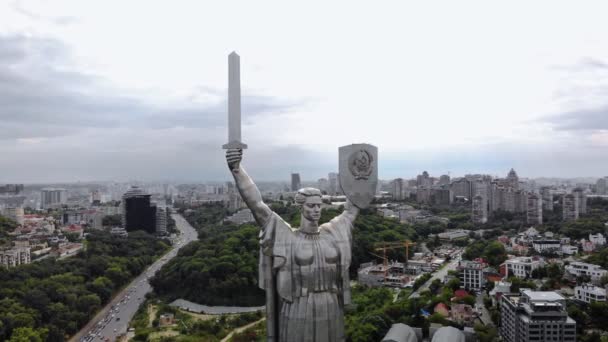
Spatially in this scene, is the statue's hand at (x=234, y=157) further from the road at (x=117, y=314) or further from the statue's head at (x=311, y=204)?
the road at (x=117, y=314)

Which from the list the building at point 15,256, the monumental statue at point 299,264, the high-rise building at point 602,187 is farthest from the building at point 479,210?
the high-rise building at point 602,187

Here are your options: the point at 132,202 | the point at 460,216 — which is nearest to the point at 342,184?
the point at 132,202

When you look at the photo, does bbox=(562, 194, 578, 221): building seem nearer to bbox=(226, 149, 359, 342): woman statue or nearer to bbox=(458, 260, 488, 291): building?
bbox=(458, 260, 488, 291): building

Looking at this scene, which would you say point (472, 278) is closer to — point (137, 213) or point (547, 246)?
point (547, 246)

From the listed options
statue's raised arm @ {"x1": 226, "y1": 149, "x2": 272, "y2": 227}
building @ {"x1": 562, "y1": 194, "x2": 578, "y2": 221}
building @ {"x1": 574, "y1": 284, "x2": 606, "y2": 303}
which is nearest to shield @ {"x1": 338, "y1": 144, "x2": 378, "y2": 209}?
statue's raised arm @ {"x1": 226, "y1": 149, "x2": 272, "y2": 227}

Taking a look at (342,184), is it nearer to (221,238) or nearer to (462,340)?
(462,340)

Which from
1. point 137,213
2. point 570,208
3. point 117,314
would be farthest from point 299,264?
point 570,208
